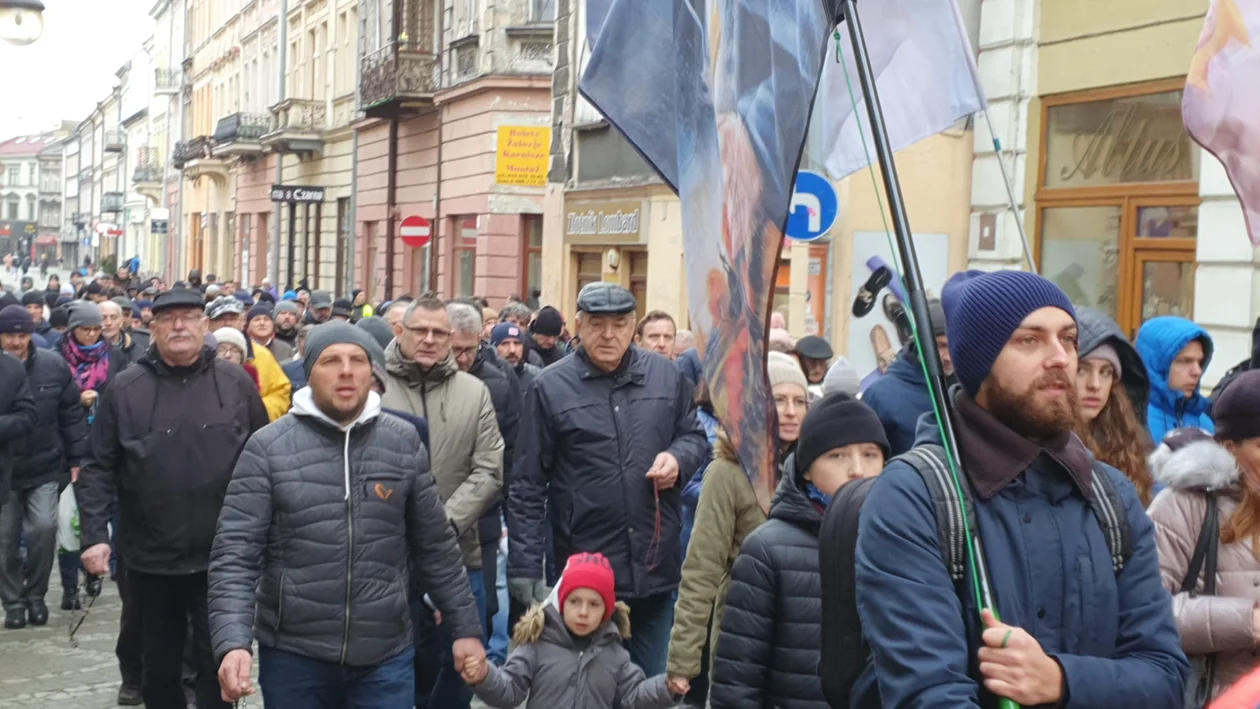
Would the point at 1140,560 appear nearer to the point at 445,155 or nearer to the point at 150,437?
the point at 150,437

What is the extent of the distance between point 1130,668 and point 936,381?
612 millimetres

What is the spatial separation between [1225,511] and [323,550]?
276 cm

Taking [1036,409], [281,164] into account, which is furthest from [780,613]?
[281,164]

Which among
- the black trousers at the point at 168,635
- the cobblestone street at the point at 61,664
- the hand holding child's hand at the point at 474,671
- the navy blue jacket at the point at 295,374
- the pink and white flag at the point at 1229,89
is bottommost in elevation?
the cobblestone street at the point at 61,664

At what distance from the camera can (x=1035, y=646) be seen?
9.48 ft

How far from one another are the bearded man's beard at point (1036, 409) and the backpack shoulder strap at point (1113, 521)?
0.50 ft

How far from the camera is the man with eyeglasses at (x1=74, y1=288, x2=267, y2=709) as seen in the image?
702 cm

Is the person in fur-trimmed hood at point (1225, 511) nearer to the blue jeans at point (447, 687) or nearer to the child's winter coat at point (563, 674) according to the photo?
the child's winter coat at point (563, 674)

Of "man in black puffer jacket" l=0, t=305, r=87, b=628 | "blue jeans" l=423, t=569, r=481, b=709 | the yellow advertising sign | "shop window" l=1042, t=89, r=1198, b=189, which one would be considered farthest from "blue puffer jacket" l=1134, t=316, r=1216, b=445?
the yellow advertising sign

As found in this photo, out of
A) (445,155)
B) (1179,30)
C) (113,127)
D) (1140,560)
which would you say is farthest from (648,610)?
(113,127)

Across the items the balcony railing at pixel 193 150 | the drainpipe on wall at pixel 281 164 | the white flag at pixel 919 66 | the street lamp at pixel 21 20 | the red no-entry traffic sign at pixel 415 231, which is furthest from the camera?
the balcony railing at pixel 193 150

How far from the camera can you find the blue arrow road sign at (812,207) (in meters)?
9.48

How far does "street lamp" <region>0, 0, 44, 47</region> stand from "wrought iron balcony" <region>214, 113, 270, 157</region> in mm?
39098

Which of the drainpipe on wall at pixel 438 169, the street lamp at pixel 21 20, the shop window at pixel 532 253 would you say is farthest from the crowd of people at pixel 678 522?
the drainpipe on wall at pixel 438 169
